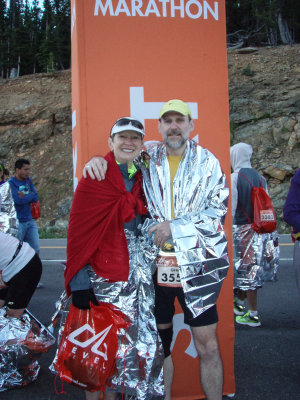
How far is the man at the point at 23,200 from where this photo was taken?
5.82 meters

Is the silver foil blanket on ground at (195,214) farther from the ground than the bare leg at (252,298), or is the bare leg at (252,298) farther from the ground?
the silver foil blanket on ground at (195,214)

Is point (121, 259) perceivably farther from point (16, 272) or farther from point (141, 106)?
point (141, 106)

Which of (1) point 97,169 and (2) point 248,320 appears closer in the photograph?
(1) point 97,169

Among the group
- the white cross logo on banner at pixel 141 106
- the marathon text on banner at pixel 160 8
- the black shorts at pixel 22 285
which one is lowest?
the black shorts at pixel 22 285

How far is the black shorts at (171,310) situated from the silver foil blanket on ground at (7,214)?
129 centimetres

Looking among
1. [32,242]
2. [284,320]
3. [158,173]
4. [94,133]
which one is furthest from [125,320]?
[32,242]

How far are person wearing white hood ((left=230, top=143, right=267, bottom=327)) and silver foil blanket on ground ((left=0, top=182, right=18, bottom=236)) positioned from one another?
7.60ft

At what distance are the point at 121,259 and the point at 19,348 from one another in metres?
1.38

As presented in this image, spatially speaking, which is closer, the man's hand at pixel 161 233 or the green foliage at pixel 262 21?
the man's hand at pixel 161 233

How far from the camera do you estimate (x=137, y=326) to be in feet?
8.01

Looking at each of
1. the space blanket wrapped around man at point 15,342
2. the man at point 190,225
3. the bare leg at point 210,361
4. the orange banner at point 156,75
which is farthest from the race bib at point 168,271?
the space blanket wrapped around man at point 15,342

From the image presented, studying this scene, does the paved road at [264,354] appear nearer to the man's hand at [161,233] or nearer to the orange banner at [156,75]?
the orange banner at [156,75]

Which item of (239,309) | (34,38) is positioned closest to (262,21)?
(34,38)

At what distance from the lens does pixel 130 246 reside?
96.7 inches
